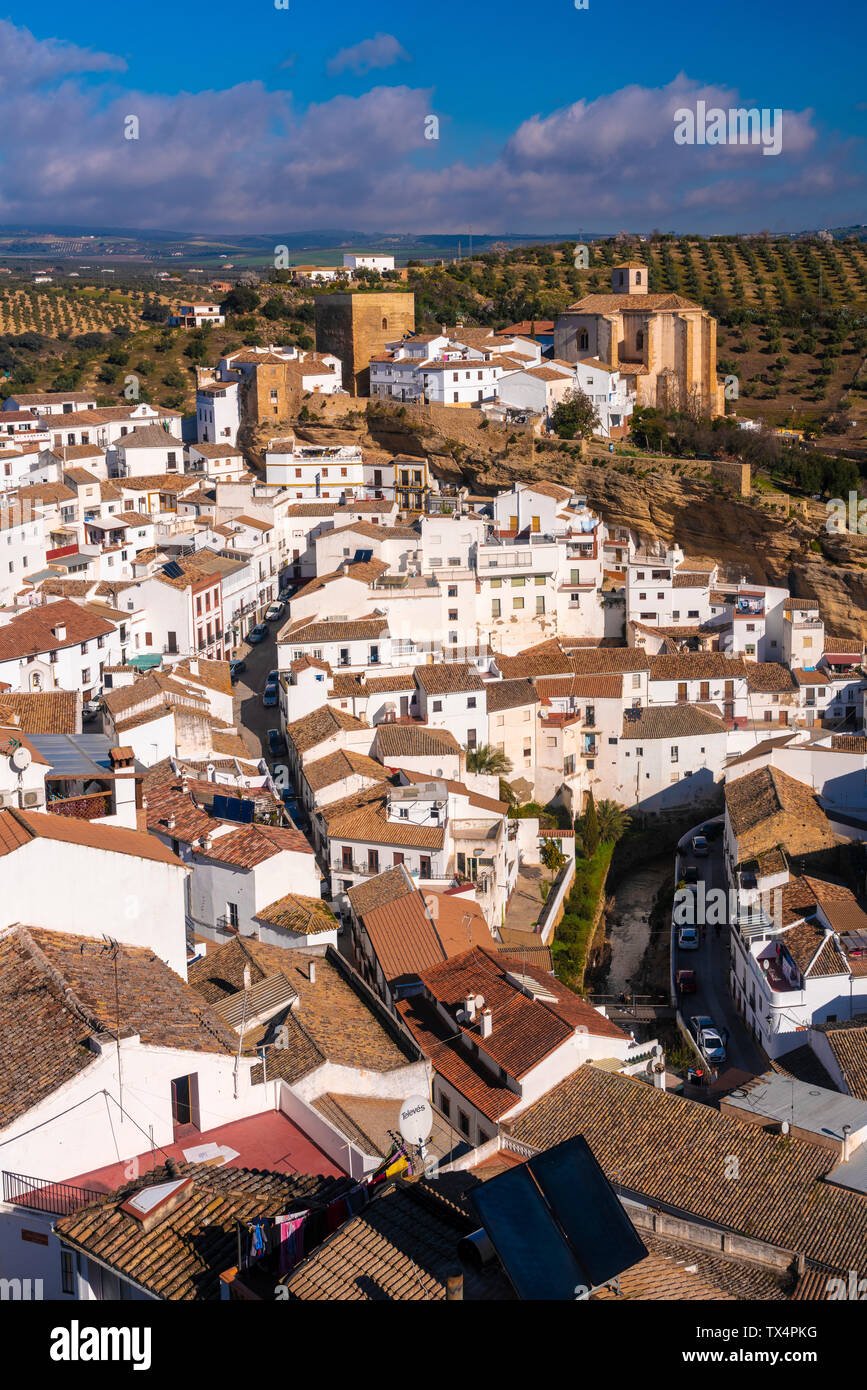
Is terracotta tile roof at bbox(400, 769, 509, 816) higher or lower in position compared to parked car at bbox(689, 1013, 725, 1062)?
higher

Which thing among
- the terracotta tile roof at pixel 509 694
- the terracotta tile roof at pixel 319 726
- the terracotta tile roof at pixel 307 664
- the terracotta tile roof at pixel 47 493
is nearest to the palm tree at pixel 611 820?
the terracotta tile roof at pixel 509 694

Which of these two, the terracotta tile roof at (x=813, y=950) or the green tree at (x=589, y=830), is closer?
the terracotta tile roof at (x=813, y=950)

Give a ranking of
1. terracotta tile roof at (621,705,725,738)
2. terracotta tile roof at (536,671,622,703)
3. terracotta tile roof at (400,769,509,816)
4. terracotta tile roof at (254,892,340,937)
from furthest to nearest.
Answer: terracotta tile roof at (621,705,725,738) < terracotta tile roof at (536,671,622,703) < terracotta tile roof at (400,769,509,816) < terracotta tile roof at (254,892,340,937)

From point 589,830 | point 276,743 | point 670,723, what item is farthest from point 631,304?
point 276,743

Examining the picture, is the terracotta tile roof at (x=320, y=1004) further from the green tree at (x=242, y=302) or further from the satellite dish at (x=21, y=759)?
the green tree at (x=242, y=302)

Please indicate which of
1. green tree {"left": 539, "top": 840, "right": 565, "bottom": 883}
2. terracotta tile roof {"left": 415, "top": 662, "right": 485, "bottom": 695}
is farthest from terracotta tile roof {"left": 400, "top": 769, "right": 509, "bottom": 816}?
terracotta tile roof {"left": 415, "top": 662, "right": 485, "bottom": 695}

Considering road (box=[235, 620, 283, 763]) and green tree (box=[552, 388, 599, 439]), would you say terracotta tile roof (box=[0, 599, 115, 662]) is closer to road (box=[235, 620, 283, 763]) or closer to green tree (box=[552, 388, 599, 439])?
road (box=[235, 620, 283, 763])
